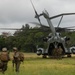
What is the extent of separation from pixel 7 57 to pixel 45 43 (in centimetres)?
2610

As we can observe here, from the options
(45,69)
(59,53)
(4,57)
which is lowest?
(45,69)

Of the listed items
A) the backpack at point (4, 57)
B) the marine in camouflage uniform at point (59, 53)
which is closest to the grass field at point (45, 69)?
the backpack at point (4, 57)

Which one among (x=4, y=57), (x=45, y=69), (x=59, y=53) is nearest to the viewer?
(x=4, y=57)

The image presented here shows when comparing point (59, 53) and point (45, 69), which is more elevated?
point (59, 53)

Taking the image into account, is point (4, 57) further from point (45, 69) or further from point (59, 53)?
point (59, 53)

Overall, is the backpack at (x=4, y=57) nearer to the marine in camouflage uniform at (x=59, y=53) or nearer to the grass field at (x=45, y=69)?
the grass field at (x=45, y=69)

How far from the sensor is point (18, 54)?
21.7 metres

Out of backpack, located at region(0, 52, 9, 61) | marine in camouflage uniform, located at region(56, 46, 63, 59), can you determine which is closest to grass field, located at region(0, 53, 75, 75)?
backpack, located at region(0, 52, 9, 61)

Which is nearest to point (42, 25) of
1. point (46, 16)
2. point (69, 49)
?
point (46, 16)

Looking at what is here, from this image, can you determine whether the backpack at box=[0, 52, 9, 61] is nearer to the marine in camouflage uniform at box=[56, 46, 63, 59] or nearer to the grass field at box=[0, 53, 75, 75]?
the grass field at box=[0, 53, 75, 75]

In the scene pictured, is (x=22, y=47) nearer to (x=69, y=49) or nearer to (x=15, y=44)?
(x=15, y=44)

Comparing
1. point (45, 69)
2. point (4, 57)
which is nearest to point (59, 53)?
point (45, 69)

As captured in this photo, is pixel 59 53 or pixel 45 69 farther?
pixel 59 53

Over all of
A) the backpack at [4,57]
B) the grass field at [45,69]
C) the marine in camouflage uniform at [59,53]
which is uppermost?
the marine in camouflage uniform at [59,53]
